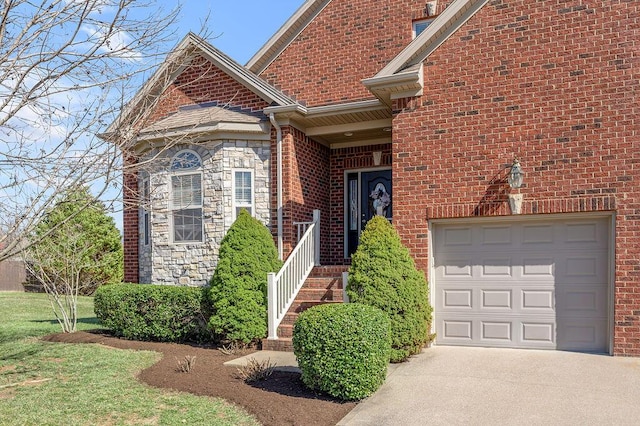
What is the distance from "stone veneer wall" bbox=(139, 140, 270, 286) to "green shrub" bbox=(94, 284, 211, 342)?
881mm

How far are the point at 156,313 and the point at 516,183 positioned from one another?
6683 millimetres

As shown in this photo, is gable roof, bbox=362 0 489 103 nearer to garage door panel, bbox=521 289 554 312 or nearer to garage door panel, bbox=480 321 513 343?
garage door panel, bbox=521 289 554 312

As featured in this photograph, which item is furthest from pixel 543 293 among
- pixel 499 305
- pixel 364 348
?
pixel 364 348

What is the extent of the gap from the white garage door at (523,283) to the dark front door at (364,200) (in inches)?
111

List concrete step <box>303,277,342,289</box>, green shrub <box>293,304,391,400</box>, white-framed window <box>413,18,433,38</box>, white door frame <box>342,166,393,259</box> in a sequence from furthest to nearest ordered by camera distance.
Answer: white-framed window <box>413,18,433,38</box>
white door frame <box>342,166,393,259</box>
concrete step <box>303,277,342,289</box>
green shrub <box>293,304,391,400</box>

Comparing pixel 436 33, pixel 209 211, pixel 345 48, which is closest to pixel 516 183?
pixel 436 33

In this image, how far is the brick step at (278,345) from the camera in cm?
852

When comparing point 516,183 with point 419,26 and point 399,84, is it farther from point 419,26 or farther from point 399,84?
point 419,26

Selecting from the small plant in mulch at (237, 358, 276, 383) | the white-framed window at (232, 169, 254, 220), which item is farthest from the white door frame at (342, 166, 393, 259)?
the small plant in mulch at (237, 358, 276, 383)

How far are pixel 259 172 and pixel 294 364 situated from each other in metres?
4.47

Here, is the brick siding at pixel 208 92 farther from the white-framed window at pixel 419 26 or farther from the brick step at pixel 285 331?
the brick step at pixel 285 331

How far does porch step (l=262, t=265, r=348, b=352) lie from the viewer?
8.64 metres

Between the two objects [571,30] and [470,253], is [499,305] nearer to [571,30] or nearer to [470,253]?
[470,253]

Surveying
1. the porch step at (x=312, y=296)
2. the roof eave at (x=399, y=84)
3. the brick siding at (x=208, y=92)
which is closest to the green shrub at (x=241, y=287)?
the porch step at (x=312, y=296)
